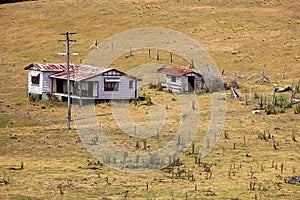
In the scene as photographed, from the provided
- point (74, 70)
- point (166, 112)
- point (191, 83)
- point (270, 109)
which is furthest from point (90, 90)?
point (270, 109)

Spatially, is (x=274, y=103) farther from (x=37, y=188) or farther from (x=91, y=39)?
(x=91, y=39)

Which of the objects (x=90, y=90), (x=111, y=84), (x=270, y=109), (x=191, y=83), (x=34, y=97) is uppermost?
(x=191, y=83)

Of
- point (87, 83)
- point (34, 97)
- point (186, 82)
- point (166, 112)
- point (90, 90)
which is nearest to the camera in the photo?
point (166, 112)

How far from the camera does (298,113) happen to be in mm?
42938

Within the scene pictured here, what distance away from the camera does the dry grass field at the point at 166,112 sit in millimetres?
27156

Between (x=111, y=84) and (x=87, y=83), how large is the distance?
1714mm

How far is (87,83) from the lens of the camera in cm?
4859

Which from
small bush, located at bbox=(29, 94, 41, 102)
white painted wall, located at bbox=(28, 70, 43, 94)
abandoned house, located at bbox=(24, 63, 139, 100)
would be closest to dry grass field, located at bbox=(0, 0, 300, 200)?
small bush, located at bbox=(29, 94, 41, 102)

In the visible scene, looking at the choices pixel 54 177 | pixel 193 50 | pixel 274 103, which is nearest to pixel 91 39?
pixel 193 50

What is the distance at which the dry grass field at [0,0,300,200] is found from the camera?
27.2 meters

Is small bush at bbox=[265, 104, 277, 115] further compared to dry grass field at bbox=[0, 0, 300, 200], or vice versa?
small bush at bbox=[265, 104, 277, 115]

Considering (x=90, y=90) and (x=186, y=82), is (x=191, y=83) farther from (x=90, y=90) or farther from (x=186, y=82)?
(x=90, y=90)

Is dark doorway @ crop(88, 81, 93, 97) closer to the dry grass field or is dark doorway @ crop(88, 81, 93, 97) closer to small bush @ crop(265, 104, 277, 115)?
the dry grass field

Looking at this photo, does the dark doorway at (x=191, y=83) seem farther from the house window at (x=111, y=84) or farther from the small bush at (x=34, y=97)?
the small bush at (x=34, y=97)
